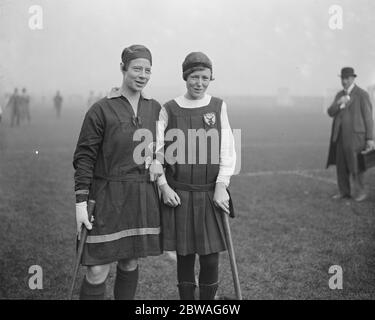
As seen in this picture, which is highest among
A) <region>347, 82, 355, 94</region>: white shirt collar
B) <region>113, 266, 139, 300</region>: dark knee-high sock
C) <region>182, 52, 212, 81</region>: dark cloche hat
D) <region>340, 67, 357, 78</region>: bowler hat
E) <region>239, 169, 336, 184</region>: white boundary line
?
<region>340, 67, 357, 78</region>: bowler hat

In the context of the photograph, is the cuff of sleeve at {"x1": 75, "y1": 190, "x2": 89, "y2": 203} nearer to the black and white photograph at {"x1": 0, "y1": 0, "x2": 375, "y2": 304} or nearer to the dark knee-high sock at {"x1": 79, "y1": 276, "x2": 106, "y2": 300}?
the black and white photograph at {"x1": 0, "y1": 0, "x2": 375, "y2": 304}

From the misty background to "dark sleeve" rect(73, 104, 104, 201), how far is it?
1214mm

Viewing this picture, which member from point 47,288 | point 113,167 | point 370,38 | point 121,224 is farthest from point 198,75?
point 370,38

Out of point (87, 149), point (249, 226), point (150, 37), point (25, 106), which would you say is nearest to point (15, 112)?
point (25, 106)

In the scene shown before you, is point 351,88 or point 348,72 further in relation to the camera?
point 351,88

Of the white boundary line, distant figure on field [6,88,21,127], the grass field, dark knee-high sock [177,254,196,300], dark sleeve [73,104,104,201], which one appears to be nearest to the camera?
dark sleeve [73,104,104,201]

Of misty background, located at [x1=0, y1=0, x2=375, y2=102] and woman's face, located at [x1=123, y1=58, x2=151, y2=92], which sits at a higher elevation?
misty background, located at [x1=0, y1=0, x2=375, y2=102]

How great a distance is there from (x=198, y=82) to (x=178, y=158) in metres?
0.41

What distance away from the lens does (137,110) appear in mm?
2494

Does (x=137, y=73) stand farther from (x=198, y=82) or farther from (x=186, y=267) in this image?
(x=186, y=267)

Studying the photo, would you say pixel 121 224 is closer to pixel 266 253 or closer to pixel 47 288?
pixel 47 288

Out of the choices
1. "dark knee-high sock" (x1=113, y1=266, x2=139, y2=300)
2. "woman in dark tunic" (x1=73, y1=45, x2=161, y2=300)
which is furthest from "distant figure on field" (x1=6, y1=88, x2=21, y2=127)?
"dark knee-high sock" (x1=113, y1=266, x2=139, y2=300)

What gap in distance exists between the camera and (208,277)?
258 cm

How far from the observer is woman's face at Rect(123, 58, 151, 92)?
2418mm
